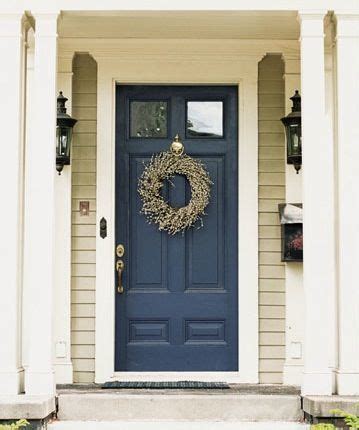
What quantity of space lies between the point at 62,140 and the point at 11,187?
95 cm

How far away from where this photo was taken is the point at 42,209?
5.55 m

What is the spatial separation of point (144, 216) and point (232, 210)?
2.24 feet

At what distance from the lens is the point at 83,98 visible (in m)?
6.62

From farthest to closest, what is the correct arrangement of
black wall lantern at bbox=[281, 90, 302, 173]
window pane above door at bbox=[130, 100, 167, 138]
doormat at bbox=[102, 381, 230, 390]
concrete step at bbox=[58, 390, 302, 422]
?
window pane above door at bbox=[130, 100, 167, 138] < black wall lantern at bbox=[281, 90, 302, 173] < doormat at bbox=[102, 381, 230, 390] < concrete step at bbox=[58, 390, 302, 422]

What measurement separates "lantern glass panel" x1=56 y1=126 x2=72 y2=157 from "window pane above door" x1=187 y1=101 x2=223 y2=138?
0.95 meters

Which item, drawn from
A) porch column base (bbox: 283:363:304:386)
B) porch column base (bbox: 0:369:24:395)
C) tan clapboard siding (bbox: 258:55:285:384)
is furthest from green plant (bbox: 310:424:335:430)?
porch column base (bbox: 0:369:24:395)

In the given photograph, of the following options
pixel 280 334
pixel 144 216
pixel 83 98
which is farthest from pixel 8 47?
pixel 280 334

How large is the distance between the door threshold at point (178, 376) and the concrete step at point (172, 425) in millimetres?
937

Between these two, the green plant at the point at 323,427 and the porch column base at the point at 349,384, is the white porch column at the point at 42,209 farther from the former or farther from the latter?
the porch column base at the point at 349,384

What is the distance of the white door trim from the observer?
6461 millimetres

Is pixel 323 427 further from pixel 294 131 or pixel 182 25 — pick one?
pixel 182 25

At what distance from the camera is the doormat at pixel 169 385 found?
6.03 meters

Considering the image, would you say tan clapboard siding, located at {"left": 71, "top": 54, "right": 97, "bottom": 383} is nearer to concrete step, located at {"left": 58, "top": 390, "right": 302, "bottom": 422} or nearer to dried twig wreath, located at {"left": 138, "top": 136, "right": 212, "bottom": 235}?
dried twig wreath, located at {"left": 138, "top": 136, "right": 212, "bottom": 235}

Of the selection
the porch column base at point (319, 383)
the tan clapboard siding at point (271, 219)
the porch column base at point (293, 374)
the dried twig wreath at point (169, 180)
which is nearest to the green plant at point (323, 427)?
the porch column base at point (319, 383)
